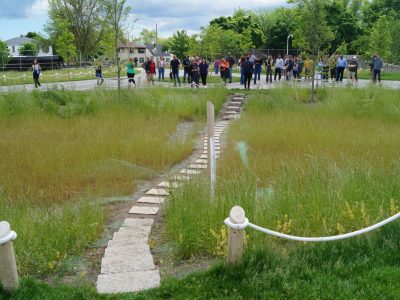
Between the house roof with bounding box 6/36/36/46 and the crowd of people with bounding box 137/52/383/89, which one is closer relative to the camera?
the crowd of people with bounding box 137/52/383/89

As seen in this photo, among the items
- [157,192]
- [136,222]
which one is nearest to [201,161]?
[157,192]

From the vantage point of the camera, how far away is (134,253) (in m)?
5.18

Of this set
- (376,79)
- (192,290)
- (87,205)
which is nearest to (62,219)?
(87,205)

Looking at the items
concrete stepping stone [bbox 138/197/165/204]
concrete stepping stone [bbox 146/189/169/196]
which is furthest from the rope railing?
concrete stepping stone [bbox 146/189/169/196]

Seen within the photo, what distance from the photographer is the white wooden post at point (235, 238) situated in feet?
13.6

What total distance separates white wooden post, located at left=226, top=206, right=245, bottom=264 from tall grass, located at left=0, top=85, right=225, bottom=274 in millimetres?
1807

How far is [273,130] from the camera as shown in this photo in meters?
11.9

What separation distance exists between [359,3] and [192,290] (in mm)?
84884

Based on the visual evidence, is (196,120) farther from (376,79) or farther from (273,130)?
(376,79)

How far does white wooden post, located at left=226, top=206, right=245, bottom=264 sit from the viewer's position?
4152 mm

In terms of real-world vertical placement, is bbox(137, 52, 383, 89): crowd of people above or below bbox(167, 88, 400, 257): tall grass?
above

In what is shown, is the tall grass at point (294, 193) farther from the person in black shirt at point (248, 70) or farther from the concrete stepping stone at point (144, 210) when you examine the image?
the person in black shirt at point (248, 70)

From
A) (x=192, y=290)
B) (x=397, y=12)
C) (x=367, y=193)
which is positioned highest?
(x=397, y=12)

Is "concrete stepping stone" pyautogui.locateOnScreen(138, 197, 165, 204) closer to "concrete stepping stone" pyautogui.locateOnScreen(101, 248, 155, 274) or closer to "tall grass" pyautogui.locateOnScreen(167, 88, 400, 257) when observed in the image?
"tall grass" pyautogui.locateOnScreen(167, 88, 400, 257)
